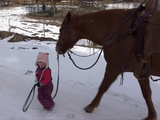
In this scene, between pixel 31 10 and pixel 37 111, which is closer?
pixel 37 111

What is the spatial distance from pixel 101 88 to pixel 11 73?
293 centimetres

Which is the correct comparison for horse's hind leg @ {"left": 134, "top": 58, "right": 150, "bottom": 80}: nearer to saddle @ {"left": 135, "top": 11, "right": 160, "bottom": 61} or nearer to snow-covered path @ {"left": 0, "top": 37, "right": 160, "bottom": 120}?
saddle @ {"left": 135, "top": 11, "right": 160, "bottom": 61}

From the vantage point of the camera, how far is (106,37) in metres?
2.96

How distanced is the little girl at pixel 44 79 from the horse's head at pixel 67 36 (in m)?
0.38

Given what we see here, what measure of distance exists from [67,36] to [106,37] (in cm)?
75

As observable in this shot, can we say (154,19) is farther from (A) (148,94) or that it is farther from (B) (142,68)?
(A) (148,94)

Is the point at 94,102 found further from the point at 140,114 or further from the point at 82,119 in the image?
the point at 140,114

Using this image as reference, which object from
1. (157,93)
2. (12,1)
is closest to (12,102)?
(157,93)

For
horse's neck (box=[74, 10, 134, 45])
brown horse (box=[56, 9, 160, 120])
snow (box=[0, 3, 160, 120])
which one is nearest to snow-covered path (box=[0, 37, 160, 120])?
snow (box=[0, 3, 160, 120])

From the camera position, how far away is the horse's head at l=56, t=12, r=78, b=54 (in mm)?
3182

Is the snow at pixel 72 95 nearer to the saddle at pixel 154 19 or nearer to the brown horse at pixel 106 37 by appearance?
the brown horse at pixel 106 37

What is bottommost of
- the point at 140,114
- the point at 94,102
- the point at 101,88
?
the point at 140,114

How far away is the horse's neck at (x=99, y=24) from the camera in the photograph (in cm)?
288

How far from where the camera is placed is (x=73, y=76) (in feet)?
16.0
